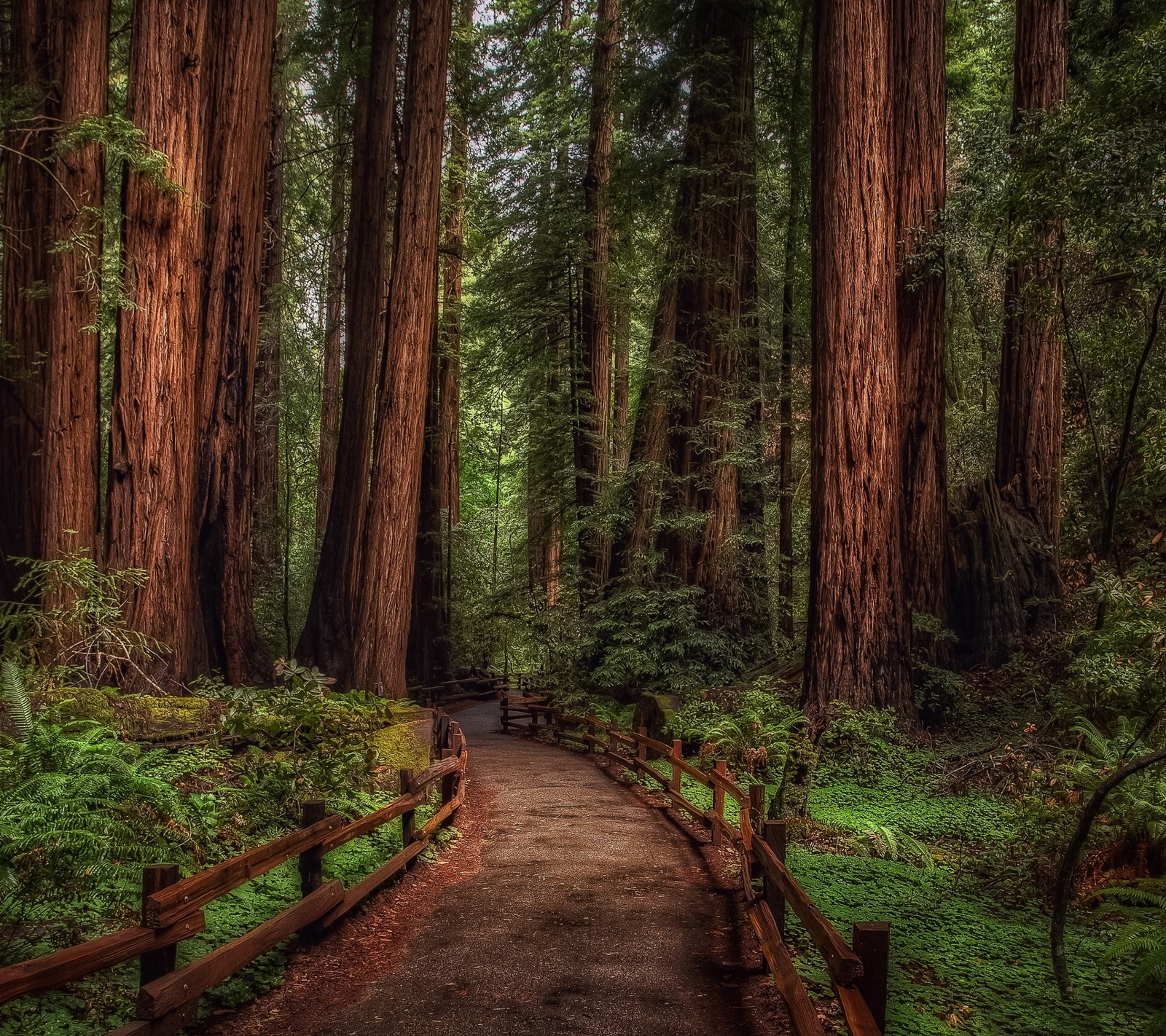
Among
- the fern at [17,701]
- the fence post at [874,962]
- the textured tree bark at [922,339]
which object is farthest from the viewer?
the textured tree bark at [922,339]

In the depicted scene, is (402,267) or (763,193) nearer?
(402,267)

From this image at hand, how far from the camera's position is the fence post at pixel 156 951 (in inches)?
140

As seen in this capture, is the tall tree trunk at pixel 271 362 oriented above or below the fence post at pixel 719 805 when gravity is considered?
above

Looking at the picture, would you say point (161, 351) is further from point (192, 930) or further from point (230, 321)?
point (192, 930)

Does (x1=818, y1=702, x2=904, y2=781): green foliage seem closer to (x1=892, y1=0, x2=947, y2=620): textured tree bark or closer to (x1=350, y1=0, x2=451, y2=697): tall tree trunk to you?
(x1=892, y1=0, x2=947, y2=620): textured tree bark

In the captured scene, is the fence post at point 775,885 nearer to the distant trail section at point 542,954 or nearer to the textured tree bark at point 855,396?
the distant trail section at point 542,954

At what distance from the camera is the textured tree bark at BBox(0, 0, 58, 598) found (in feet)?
34.2

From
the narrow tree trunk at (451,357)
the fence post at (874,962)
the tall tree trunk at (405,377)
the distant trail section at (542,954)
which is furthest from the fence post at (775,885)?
the narrow tree trunk at (451,357)

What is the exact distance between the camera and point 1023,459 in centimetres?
1191

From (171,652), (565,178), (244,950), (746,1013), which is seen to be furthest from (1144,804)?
(565,178)

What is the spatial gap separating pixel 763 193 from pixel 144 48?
14149mm

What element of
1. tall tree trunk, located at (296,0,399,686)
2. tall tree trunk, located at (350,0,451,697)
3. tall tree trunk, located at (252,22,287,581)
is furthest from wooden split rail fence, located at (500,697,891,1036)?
tall tree trunk, located at (252,22,287,581)

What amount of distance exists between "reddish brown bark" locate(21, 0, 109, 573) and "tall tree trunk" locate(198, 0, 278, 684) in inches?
50.5

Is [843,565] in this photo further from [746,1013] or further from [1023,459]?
[746,1013]
